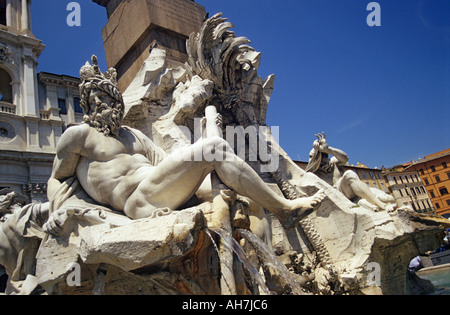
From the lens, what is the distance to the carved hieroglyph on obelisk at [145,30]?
635cm

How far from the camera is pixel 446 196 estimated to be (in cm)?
4316

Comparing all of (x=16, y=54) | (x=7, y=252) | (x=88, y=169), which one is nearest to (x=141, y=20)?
(x=88, y=169)

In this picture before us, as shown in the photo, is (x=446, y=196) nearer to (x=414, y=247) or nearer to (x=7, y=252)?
(x=414, y=247)

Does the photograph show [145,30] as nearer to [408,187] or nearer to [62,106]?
[62,106]

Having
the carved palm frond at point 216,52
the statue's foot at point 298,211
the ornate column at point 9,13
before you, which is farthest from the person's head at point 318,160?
the ornate column at point 9,13

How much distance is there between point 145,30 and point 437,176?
46.5 m

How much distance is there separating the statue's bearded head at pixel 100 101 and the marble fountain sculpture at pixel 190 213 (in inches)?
0.5

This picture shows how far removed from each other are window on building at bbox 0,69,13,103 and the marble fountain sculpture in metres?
22.3

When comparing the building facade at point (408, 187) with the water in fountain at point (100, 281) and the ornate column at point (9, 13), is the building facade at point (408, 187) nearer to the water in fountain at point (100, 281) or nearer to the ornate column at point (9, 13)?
the ornate column at point (9, 13)

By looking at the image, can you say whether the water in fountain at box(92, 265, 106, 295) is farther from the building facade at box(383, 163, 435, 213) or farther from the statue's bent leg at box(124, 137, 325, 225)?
the building facade at box(383, 163, 435, 213)

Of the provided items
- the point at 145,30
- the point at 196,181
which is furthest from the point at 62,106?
the point at 196,181

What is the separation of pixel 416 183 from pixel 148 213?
48.7 m

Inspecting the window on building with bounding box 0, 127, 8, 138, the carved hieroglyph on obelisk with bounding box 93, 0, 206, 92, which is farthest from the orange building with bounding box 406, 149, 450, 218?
the carved hieroglyph on obelisk with bounding box 93, 0, 206, 92
